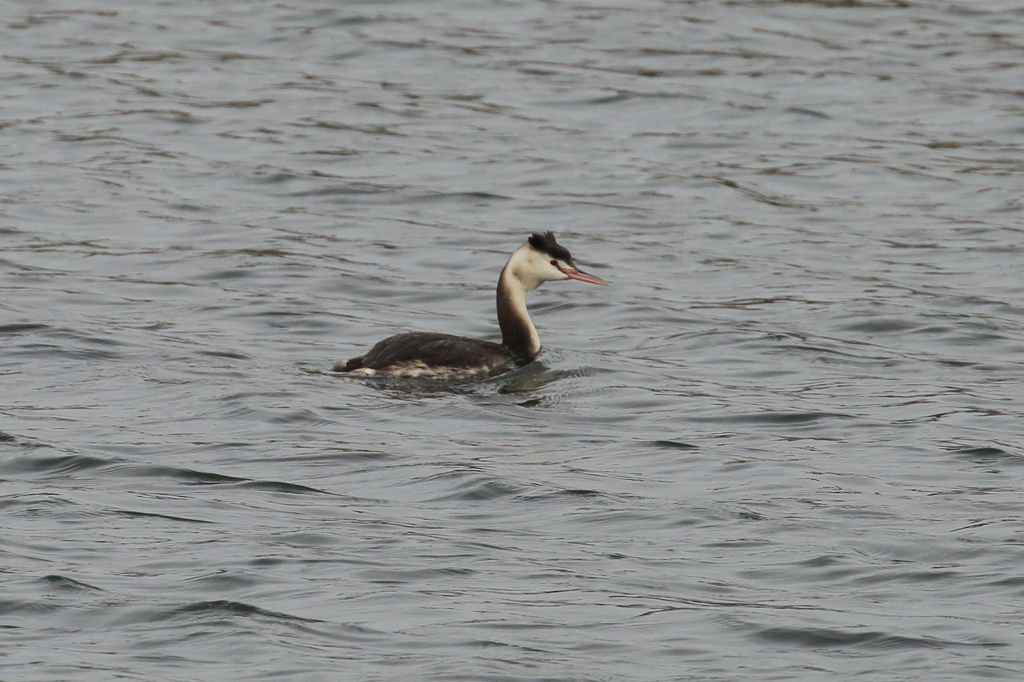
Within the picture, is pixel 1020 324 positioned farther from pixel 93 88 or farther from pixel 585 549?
pixel 93 88

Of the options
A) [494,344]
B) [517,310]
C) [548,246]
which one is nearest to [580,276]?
[548,246]

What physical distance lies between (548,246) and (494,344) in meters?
0.85

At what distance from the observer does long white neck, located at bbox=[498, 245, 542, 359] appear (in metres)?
13.6

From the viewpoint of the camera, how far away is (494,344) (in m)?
13.3

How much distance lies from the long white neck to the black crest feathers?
11 cm

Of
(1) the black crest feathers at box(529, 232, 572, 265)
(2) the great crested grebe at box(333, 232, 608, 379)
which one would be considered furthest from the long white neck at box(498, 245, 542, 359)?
(1) the black crest feathers at box(529, 232, 572, 265)

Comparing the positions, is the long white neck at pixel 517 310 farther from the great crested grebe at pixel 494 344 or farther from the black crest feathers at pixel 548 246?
the black crest feathers at pixel 548 246

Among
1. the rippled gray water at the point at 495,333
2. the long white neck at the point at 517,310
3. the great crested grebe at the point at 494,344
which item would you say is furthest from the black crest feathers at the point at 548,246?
the rippled gray water at the point at 495,333

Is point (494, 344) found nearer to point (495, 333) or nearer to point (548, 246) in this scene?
point (548, 246)

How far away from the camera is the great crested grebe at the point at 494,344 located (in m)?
12.4

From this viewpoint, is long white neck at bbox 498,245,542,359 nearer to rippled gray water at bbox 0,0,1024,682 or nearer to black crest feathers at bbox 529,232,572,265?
black crest feathers at bbox 529,232,572,265

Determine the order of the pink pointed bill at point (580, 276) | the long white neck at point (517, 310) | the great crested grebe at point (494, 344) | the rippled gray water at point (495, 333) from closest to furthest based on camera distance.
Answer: the rippled gray water at point (495, 333), the great crested grebe at point (494, 344), the long white neck at point (517, 310), the pink pointed bill at point (580, 276)

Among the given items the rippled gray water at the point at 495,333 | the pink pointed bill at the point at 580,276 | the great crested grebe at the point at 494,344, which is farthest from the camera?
the pink pointed bill at the point at 580,276

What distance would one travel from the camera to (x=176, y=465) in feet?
33.5
